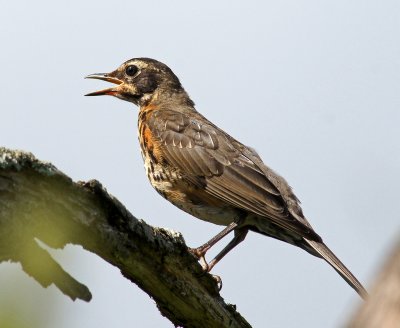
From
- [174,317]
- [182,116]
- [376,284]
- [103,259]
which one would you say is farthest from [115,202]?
[182,116]

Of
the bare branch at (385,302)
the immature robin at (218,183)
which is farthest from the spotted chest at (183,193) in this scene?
the bare branch at (385,302)

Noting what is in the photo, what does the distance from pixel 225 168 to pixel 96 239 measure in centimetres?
434

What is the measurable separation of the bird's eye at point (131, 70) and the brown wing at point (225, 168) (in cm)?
133

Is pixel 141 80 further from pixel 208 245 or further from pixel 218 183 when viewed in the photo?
pixel 208 245

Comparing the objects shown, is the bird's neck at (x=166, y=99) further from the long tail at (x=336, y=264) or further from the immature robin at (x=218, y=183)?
the long tail at (x=336, y=264)

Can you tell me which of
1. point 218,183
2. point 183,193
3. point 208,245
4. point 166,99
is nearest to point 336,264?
point 208,245

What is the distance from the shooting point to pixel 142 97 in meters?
11.0

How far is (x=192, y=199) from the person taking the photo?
27.8ft

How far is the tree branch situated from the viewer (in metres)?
3.42

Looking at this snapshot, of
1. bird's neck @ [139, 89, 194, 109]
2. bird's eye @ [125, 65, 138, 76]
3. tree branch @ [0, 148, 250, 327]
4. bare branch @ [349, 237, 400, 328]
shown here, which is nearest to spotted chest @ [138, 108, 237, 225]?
bird's neck @ [139, 89, 194, 109]

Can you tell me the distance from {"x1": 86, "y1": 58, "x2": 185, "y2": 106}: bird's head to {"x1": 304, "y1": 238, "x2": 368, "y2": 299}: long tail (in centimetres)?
427

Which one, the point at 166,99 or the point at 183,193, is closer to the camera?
the point at 183,193

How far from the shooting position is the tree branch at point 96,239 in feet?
11.2

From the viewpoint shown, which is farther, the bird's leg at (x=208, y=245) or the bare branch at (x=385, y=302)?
the bird's leg at (x=208, y=245)
